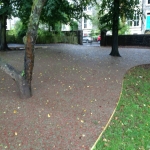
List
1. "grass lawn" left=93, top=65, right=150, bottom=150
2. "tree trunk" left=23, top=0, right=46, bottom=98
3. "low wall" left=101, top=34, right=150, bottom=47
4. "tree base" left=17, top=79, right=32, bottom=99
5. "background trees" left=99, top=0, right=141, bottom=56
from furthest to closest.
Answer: "low wall" left=101, top=34, right=150, bottom=47, "background trees" left=99, top=0, right=141, bottom=56, "tree base" left=17, top=79, right=32, bottom=99, "tree trunk" left=23, top=0, right=46, bottom=98, "grass lawn" left=93, top=65, right=150, bottom=150

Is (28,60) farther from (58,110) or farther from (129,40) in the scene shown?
(129,40)

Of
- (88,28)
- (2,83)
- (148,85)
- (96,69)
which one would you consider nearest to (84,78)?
(96,69)

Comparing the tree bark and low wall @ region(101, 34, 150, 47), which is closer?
the tree bark

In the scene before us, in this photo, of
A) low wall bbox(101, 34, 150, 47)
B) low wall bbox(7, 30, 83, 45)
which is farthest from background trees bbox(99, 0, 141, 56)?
low wall bbox(7, 30, 83, 45)

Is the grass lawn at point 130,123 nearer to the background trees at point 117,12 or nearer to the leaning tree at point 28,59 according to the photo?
the leaning tree at point 28,59

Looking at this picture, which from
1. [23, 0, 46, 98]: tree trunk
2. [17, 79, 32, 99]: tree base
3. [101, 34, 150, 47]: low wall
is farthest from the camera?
[101, 34, 150, 47]: low wall

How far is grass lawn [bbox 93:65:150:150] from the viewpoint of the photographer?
425 cm

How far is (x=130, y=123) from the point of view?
5062 mm

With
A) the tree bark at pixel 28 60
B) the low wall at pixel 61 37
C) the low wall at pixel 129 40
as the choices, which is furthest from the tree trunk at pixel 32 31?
the low wall at pixel 61 37

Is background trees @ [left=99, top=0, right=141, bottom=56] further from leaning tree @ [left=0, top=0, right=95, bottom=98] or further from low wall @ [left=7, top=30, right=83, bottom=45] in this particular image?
low wall @ [left=7, top=30, right=83, bottom=45]

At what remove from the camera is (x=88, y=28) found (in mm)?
41344

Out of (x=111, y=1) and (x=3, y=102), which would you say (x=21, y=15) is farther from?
(x=3, y=102)

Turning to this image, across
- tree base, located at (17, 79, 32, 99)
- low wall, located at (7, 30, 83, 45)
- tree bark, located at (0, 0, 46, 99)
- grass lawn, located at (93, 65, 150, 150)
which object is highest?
low wall, located at (7, 30, 83, 45)

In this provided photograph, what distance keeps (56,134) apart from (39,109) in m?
1.12
